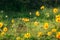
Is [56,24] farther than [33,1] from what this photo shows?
No

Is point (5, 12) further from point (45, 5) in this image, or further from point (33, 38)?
point (33, 38)

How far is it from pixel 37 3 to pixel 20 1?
49 centimetres

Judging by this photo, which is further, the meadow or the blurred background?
the blurred background

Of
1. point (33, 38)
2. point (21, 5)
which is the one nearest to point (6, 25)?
point (33, 38)

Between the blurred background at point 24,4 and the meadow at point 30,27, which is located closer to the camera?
the meadow at point 30,27

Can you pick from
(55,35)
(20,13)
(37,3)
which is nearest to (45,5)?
(37,3)

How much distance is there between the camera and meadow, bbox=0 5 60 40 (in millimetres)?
4977

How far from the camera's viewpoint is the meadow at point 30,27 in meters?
4.98

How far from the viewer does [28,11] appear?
6770 millimetres

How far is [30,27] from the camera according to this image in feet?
17.9

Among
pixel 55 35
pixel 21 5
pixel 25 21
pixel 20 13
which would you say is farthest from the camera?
pixel 21 5

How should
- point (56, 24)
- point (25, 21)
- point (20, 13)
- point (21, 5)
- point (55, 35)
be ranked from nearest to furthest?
point (55, 35)
point (56, 24)
point (25, 21)
point (20, 13)
point (21, 5)

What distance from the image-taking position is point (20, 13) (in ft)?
21.7

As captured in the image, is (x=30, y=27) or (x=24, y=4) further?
(x=24, y=4)
